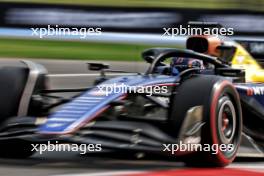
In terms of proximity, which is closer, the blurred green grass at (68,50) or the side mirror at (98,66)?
the side mirror at (98,66)

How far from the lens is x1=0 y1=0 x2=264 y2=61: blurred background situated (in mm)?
15195

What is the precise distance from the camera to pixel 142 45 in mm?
16016

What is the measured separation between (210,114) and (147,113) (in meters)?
0.63

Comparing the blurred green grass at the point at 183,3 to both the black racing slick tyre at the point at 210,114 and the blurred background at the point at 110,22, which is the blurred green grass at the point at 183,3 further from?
the black racing slick tyre at the point at 210,114

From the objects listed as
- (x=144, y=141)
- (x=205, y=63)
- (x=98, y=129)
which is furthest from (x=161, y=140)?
(x=205, y=63)

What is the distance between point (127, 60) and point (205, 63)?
7.56m

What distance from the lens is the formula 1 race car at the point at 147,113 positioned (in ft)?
17.4

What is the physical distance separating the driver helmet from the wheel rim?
109 cm

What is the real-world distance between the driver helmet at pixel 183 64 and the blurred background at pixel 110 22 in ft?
25.9

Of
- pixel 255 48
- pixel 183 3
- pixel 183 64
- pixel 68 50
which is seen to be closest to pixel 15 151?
pixel 183 64

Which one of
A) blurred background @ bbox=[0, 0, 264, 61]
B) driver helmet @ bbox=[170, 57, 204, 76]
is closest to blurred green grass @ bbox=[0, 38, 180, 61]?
blurred background @ bbox=[0, 0, 264, 61]

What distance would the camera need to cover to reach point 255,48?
8211 mm

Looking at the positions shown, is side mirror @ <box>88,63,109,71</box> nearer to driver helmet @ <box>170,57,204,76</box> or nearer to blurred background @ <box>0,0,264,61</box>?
driver helmet @ <box>170,57,204,76</box>

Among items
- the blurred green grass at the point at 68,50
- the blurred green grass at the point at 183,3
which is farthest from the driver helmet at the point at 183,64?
the blurred green grass at the point at 183,3
